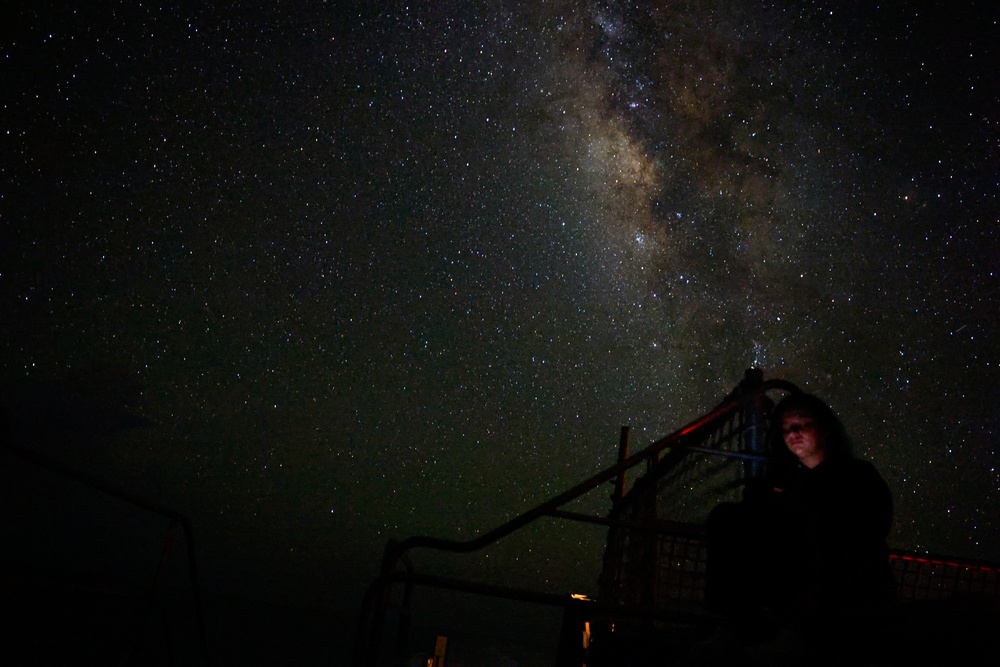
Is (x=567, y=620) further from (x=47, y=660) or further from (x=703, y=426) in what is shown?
(x=47, y=660)

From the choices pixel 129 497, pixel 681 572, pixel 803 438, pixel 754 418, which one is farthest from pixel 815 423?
pixel 129 497

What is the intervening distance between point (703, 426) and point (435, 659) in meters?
4.20

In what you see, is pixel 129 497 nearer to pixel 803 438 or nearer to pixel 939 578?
pixel 803 438

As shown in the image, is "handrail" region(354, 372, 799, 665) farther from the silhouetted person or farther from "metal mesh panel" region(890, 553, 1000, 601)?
"metal mesh panel" region(890, 553, 1000, 601)

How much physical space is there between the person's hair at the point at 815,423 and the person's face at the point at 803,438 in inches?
0.7

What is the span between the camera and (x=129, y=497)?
383cm

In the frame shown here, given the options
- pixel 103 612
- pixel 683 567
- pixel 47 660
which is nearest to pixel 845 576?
pixel 683 567

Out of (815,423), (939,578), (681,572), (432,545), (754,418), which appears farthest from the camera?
(681,572)

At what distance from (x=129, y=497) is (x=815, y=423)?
3953mm

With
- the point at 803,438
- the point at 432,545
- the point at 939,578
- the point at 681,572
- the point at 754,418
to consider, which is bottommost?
the point at 432,545

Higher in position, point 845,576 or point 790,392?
point 790,392

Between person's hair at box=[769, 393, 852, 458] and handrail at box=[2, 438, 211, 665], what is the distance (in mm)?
3682

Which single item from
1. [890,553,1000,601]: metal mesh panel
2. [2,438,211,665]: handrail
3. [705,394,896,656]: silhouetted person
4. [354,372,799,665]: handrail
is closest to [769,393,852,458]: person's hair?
[705,394,896,656]: silhouetted person

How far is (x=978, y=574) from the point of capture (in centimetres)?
396
